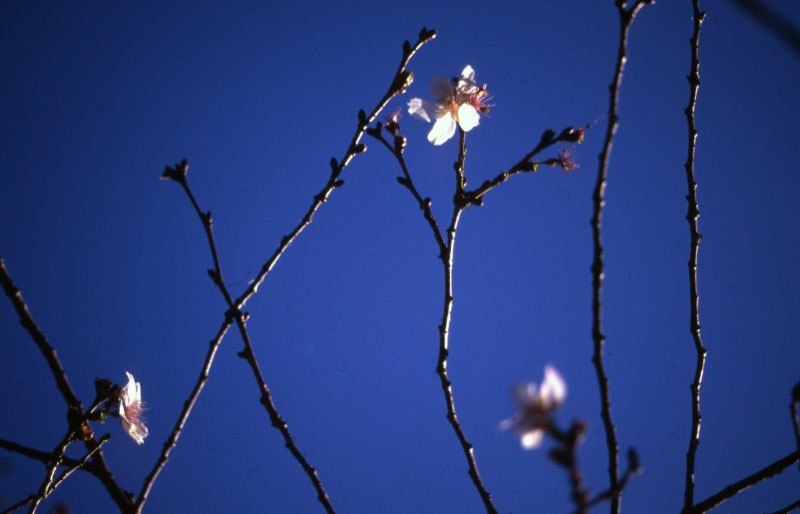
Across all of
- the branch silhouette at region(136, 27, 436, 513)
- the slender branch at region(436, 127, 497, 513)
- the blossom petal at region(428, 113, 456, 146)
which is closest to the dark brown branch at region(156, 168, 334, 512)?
the branch silhouette at region(136, 27, 436, 513)

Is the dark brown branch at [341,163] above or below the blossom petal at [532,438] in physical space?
above

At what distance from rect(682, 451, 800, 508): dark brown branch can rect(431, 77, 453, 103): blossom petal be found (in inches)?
78.0

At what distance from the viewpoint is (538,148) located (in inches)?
77.9

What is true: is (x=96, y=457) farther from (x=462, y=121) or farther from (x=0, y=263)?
(x=462, y=121)

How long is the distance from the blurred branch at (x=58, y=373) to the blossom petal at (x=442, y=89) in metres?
1.97

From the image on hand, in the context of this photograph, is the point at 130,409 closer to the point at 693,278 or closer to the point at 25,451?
the point at 25,451

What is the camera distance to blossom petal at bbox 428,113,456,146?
2.45 metres

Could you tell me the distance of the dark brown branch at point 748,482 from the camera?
1208 millimetres

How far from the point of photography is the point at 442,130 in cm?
248

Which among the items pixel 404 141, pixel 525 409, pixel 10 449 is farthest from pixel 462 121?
pixel 10 449

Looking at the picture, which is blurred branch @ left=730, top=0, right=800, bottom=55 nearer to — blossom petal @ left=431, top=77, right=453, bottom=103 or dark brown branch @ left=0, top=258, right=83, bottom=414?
dark brown branch @ left=0, top=258, right=83, bottom=414

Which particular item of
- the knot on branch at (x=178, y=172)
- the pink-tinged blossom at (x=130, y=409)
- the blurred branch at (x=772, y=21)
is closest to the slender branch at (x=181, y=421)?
the knot on branch at (x=178, y=172)

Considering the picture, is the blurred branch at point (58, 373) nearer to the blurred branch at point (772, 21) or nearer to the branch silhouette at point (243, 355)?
the branch silhouette at point (243, 355)

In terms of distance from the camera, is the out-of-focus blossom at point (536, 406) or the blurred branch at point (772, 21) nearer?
the blurred branch at point (772, 21)
